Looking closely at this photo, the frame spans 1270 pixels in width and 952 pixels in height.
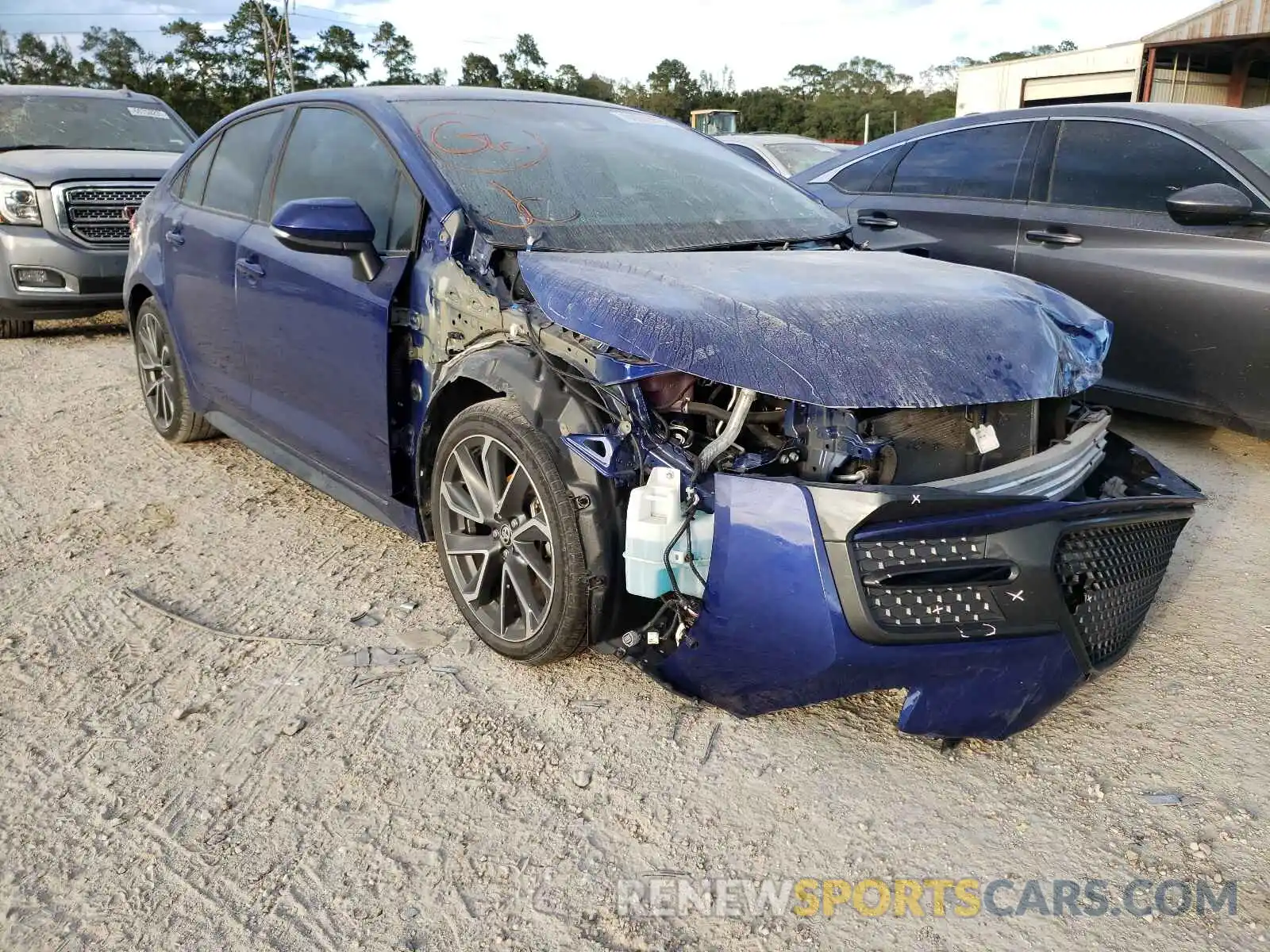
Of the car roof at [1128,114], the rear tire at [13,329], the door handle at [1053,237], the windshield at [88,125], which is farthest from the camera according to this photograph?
the windshield at [88,125]


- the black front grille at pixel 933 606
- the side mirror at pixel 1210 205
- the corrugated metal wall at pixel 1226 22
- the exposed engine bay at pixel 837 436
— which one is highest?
the corrugated metal wall at pixel 1226 22

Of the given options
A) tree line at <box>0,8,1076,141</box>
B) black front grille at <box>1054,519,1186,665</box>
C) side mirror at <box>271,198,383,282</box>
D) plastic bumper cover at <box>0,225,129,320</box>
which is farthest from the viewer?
tree line at <box>0,8,1076,141</box>

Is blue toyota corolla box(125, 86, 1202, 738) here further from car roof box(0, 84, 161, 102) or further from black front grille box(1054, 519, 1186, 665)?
car roof box(0, 84, 161, 102)

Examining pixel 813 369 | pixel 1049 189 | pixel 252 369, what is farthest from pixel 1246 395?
pixel 252 369

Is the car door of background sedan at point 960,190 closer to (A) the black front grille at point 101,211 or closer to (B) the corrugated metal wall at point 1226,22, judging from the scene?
(A) the black front grille at point 101,211

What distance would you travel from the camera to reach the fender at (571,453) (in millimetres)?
2535

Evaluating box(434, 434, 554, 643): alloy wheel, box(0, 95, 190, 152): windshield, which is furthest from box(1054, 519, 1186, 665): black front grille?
box(0, 95, 190, 152): windshield

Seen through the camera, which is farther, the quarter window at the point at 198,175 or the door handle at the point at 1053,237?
the door handle at the point at 1053,237

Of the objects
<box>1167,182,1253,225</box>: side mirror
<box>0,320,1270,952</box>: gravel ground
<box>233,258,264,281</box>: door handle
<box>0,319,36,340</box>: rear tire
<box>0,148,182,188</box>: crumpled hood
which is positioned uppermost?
<box>1167,182,1253,225</box>: side mirror

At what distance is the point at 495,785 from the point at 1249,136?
4316 mm

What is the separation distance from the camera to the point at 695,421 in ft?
8.59

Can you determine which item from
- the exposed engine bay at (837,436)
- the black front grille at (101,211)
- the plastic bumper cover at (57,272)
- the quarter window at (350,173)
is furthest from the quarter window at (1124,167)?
the plastic bumper cover at (57,272)

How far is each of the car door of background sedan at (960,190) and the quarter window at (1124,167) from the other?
0.63 feet

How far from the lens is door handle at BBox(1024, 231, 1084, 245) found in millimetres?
4766
